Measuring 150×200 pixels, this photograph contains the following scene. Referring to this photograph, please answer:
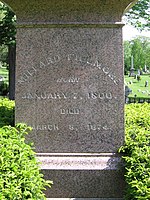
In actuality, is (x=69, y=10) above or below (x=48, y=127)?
above

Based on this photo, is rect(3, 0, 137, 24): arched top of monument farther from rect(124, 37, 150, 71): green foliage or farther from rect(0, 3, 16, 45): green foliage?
rect(124, 37, 150, 71): green foliage

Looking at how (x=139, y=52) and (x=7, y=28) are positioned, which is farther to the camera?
(x=139, y=52)

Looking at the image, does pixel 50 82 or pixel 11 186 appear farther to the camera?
pixel 50 82

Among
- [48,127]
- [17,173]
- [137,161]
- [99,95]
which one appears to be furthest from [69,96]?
[17,173]

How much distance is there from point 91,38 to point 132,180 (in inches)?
81.5

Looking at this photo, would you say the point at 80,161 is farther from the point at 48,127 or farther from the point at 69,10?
the point at 69,10

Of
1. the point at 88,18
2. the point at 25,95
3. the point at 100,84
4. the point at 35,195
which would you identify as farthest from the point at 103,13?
the point at 35,195

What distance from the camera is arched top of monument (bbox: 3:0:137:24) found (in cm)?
530

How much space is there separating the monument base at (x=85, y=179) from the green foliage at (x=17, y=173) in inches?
30.1

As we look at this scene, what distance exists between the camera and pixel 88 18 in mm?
5320

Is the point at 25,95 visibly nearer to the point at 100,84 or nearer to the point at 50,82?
the point at 50,82

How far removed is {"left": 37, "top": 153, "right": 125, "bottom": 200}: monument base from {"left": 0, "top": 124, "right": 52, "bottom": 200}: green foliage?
76 cm

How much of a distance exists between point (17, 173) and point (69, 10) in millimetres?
2585

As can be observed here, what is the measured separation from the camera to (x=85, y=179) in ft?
16.5
